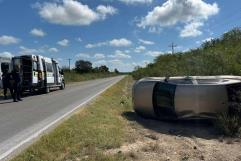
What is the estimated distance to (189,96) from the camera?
1170cm

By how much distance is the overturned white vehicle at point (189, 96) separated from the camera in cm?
1138

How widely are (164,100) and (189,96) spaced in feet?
4.00

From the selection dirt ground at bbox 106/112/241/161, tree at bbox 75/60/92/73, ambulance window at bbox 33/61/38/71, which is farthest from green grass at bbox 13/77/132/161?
tree at bbox 75/60/92/73

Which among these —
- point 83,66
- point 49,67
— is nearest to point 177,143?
point 49,67

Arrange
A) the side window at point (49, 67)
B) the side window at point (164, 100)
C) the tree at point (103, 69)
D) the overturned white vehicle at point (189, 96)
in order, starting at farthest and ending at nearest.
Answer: the tree at point (103, 69), the side window at point (49, 67), the side window at point (164, 100), the overturned white vehicle at point (189, 96)

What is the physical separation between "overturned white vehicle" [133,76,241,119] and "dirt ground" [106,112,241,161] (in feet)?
1.42

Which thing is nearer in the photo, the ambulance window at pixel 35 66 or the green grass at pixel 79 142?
the green grass at pixel 79 142

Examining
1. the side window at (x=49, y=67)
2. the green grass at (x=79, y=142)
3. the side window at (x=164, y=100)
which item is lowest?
the green grass at (x=79, y=142)

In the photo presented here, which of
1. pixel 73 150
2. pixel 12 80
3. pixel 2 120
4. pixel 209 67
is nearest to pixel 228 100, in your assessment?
pixel 73 150

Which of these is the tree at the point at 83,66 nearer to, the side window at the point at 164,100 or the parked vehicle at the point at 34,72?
the parked vehicle at the point at 34,72

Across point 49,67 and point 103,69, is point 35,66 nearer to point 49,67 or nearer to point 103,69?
point 49,67

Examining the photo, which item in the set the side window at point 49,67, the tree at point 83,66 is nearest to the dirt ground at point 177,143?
the side window at point 49,67

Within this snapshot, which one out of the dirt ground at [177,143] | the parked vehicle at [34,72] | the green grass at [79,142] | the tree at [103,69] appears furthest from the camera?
the tree at [103,69]

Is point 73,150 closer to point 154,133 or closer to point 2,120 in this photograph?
point 154,133
